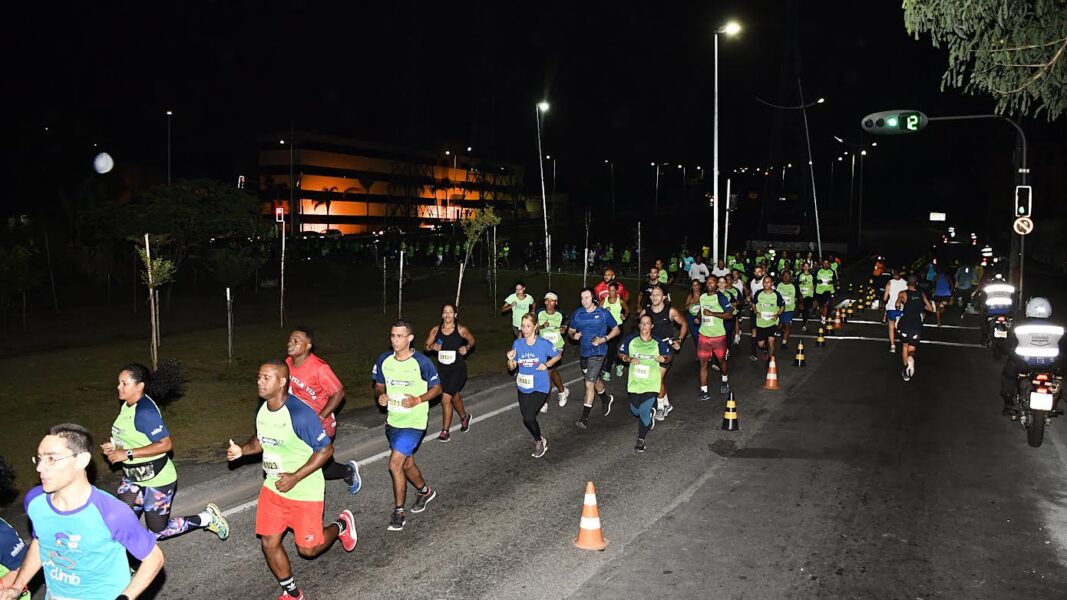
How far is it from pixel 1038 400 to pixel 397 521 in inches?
309

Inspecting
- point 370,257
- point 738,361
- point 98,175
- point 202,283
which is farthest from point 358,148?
point 738,361

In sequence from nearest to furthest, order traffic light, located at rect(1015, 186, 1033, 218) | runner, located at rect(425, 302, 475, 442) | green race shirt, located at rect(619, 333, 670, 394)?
green race shirt, located at rect(619, 333, 670, 394)
runner, located at rect(425, 302, 475, 442)
traffic light, located at rect(1015, 186, 1033, 218)

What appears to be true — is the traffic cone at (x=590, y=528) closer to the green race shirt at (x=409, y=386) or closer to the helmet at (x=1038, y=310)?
the green race shirt at (x=409, y=386)

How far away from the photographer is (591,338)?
39.7ft

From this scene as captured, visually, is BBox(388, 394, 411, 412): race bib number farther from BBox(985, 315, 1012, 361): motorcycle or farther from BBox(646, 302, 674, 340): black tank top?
BBox(985, 315, 1012, 361): motorcycle

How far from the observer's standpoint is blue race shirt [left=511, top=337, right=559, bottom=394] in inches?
388

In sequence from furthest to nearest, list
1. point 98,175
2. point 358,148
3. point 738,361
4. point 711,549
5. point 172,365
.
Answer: point 358,148 < point 98,175 < point 738,361 < point 172,365 < point 711,549

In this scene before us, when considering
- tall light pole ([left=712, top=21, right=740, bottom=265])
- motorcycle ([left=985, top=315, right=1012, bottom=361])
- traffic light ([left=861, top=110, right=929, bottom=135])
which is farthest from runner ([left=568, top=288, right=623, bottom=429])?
tall light pole ([left=712, top=21, right=740, bottom=265])

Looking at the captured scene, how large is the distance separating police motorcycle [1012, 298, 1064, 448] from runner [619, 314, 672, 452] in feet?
14.8

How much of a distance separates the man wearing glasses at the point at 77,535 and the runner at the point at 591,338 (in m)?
7.98

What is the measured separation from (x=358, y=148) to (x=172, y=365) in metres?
103

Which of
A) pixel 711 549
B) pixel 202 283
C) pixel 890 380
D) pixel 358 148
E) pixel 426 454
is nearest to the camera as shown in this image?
pixel 711 549

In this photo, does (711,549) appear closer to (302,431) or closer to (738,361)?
(302,431)

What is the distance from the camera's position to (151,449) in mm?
6277
